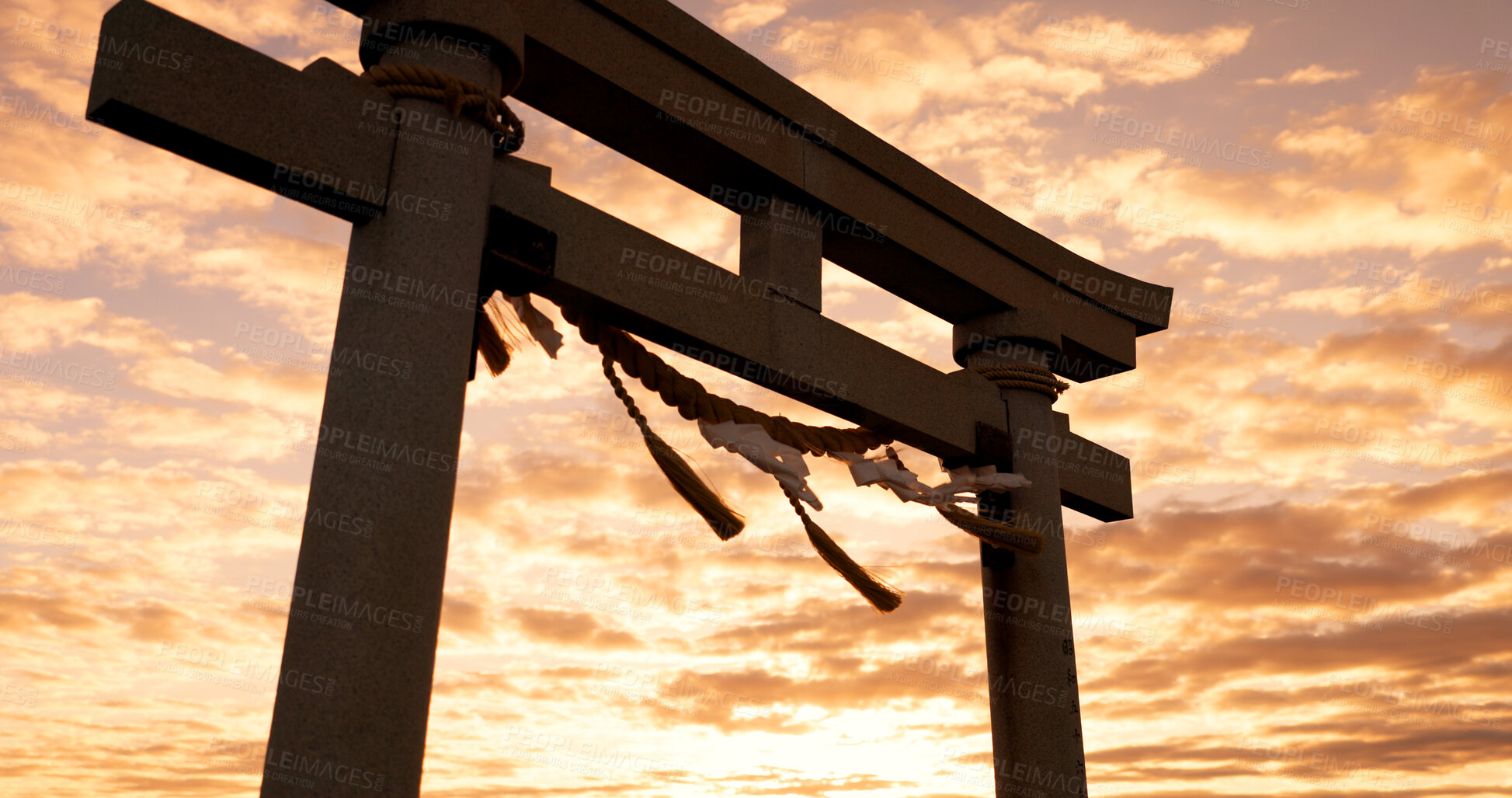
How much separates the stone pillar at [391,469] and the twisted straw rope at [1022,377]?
10.8ft

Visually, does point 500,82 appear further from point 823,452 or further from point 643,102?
point 823,452

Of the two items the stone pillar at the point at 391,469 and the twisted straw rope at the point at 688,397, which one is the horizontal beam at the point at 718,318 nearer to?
the twisted straw rope at the point at 688,397

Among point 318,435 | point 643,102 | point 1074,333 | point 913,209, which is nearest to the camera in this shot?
point 318,435

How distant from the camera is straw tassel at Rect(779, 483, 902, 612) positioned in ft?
17.1

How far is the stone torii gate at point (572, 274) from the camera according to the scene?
3.36 m

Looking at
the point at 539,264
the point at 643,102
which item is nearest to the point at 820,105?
the point at 643,102

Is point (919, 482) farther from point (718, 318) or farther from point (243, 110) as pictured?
point (243, 110)

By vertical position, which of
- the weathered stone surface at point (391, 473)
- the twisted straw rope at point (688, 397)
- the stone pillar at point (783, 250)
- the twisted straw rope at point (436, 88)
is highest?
the stone pillar at point (783, 250)

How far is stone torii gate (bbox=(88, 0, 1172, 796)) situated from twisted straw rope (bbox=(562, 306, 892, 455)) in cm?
9

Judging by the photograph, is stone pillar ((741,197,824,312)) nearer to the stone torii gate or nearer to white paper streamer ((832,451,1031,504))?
the stone torii gate

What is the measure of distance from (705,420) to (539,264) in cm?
108

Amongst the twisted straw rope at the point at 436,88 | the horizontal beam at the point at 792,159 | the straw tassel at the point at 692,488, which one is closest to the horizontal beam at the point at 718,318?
the twisted straw rope at the point at 436,88

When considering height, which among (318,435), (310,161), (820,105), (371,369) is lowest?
(318,435)

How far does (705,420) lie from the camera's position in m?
4.80
